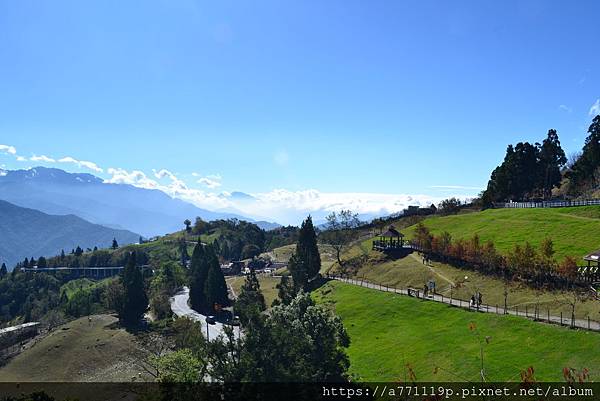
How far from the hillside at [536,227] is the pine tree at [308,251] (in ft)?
78.8

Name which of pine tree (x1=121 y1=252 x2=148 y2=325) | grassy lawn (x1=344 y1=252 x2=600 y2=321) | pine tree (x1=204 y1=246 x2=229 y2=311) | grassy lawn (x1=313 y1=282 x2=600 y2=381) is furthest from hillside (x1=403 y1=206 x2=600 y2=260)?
pine tree (x1=121 y1=252 x2=148 y2=325)

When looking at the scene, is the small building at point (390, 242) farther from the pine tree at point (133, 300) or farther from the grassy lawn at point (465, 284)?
the pine tree at point (133, 300)

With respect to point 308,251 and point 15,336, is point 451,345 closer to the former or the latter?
point 308,251

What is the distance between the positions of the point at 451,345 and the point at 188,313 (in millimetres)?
81067

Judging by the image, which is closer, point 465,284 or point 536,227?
point 465,284

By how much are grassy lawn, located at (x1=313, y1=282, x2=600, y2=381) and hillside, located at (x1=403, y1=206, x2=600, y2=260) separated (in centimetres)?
2321

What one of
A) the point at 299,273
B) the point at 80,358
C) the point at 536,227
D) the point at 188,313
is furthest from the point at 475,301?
the point at 188,313

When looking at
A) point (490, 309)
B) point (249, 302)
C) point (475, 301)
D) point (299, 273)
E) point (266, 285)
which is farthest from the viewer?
point (266, 285)

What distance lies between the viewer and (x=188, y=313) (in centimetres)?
11444

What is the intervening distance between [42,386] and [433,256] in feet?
234

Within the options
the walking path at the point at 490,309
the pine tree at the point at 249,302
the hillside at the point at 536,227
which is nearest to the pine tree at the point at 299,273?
the pine tree at the point at 249,302

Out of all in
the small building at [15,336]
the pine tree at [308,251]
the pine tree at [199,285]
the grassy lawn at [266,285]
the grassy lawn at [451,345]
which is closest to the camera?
the grassy lawn at [451,345]

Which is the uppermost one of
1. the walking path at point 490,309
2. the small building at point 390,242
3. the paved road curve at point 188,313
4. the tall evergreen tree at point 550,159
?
the tall evergreen tree at point 550,159

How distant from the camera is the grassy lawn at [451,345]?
130 feet
